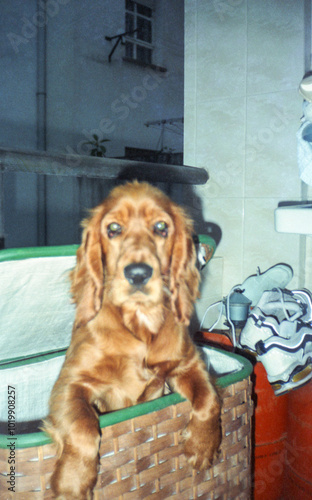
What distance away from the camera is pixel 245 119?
212 centimetres

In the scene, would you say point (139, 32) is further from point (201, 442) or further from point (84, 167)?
point (201, 442)

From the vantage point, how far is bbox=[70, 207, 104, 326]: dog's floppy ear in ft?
3.95

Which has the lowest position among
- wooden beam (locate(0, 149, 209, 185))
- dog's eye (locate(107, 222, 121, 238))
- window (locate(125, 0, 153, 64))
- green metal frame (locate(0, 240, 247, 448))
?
green metal frame (locate(0, 240, 247, 448))

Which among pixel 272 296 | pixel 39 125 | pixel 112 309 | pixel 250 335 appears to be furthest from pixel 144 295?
pixel 39 125

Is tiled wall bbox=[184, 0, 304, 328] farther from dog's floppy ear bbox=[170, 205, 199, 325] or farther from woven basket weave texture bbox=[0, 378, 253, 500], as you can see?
woven basket weave texture bbox=[0, 378, 253, 500]

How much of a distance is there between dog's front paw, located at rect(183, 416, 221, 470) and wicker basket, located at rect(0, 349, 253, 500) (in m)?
0.02

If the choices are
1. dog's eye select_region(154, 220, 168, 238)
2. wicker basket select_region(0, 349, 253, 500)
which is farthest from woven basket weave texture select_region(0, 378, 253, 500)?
dog's eye select_region(154, 220, 168, 238)

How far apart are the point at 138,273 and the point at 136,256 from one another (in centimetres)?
5

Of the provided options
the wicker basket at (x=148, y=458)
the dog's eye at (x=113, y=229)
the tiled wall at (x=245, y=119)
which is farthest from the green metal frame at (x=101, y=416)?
the tiled wall at (x=245, y=119)

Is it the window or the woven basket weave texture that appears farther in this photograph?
the window

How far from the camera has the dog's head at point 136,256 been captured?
113 centimetres

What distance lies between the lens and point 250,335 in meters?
1.57

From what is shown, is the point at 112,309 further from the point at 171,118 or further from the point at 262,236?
the point at 171,118

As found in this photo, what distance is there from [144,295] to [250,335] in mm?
607
